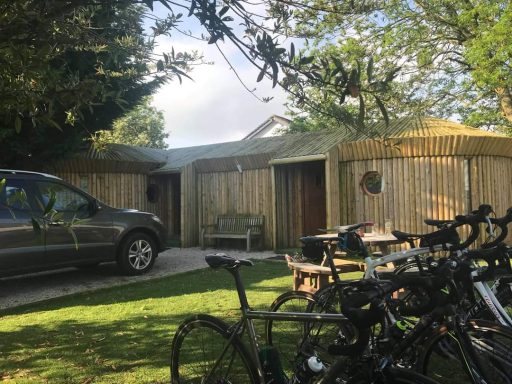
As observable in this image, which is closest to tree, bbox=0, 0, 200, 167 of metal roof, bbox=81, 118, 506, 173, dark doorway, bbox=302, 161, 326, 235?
metal roof, bbox=81, 118, 506, 173

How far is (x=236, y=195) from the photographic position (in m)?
13.6

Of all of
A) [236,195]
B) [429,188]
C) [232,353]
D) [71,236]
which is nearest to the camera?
[232,353]

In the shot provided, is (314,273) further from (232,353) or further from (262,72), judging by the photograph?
(262,72)

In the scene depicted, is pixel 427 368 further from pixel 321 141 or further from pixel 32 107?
pixel 321 141

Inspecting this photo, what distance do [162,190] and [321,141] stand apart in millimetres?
6860

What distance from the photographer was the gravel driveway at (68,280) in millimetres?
7441

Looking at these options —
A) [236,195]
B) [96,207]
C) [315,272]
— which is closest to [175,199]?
[236,195]

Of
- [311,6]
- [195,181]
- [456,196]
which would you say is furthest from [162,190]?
[311,6]

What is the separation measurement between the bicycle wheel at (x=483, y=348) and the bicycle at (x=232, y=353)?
566 mm

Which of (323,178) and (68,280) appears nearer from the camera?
(68,280)

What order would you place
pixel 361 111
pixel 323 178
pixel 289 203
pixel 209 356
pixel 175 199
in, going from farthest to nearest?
pixel 175 199, pixel 323 178, pixel 289 203, pixel 209 356, pixel 361 111

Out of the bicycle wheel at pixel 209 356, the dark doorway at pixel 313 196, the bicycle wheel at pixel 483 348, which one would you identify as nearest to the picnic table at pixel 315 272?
the bicycle wheel at pixel 209 356

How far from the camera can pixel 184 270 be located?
31.3 feet

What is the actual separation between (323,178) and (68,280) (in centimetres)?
768
